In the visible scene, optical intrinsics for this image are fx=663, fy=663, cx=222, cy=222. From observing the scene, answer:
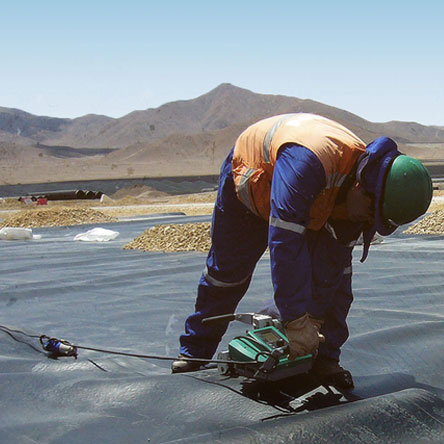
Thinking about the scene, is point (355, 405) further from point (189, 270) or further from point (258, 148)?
point (189, 270)

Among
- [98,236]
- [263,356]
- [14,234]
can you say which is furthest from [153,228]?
[263,356]

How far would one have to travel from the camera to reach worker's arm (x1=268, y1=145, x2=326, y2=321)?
211cm

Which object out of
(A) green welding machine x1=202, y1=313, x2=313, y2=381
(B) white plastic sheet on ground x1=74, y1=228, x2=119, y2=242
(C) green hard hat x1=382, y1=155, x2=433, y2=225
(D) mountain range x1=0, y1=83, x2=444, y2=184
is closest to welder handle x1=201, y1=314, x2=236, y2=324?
(A) green welding machine x1=202, y1=313, x2=313, y2=381

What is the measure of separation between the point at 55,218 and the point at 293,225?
33.1 ft

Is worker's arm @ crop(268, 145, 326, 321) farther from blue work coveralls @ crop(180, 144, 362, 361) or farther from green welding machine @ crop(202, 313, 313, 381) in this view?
green welding machine @ crop(202, 313, 313, 381)

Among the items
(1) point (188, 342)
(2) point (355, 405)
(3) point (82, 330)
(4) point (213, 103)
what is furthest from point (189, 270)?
(4) point (213, 103)

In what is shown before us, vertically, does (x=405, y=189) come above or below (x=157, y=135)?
below

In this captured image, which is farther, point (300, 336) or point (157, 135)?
point (157, 135)

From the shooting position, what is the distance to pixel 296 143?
2178mm

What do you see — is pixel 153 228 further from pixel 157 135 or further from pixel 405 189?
pixel 157 135

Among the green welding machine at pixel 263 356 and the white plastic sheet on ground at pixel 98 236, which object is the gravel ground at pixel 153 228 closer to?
the white plastic sheet on ground at pixel 98 236

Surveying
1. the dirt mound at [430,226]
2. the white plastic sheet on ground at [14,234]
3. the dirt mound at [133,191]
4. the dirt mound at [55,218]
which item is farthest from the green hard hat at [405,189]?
the dirt mound at [133,191]

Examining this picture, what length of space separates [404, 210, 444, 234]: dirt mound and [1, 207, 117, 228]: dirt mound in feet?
19.0

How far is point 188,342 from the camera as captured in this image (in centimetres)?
286
